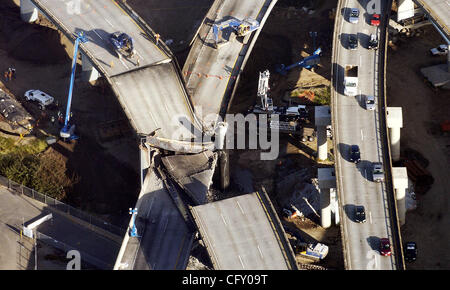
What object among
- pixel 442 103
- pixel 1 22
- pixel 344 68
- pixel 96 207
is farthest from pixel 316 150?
pixel 1 22

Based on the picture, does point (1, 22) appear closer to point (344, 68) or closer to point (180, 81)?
point (180, 81)

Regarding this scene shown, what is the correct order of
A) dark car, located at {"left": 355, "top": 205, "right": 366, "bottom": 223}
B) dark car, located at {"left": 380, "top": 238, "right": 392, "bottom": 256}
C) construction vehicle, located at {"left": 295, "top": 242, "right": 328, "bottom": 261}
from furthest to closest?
construction vehicle, located at {"left": 295, "top": 242, "right": 328, "bottom": 261} → dark car, located at {"left": 355, "top": 205, "right": 366, "bottom": 223} → dark car, located at {"left": 380, "top": 238, "right": 392, "bottom": 256}

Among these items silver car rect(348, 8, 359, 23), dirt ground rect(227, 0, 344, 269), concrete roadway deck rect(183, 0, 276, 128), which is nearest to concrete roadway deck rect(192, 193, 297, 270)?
dirt ground rect(227, 0, 344, 269)

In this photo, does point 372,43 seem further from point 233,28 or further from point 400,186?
point 400,186

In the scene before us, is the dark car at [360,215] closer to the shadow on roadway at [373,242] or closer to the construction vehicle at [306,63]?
the shadow on roadway at [373,242]

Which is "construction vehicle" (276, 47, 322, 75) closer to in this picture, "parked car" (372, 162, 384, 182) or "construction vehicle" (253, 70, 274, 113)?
"construction vehicle" (253, 70, 274, 113)

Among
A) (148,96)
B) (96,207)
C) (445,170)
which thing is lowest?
(96,207)

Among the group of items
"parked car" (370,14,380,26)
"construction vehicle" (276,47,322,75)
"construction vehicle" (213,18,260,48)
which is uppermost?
"parked car" (370,14,380,26)
